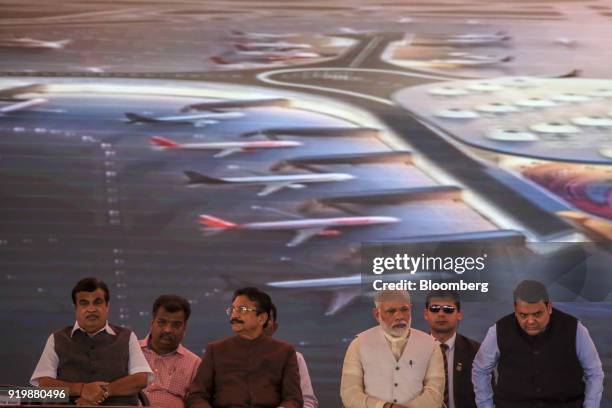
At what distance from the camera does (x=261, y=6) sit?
19.8ft

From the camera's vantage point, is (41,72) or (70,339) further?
(41,72)

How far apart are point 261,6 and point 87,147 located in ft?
3.72

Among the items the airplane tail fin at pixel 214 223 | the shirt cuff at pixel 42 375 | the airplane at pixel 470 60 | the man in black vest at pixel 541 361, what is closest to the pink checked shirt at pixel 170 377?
the shirt cuff at pixel 42 375

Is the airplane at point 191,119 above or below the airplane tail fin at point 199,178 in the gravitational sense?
above

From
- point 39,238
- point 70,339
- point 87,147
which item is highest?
point 87,147

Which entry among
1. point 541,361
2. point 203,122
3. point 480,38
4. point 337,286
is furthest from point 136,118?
point 541,361

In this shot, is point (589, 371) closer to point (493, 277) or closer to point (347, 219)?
point (493, 277)

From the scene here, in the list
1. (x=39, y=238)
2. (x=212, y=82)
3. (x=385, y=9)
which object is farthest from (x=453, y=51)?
(x=39, y=238)

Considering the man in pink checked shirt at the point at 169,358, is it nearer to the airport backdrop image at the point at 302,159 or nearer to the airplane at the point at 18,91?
the airport backdrop image at the point at 302,159

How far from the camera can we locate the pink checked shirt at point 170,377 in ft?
15.2

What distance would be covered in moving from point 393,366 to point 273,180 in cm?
167

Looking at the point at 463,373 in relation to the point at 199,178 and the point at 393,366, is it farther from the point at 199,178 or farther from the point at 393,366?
the point at 199,178

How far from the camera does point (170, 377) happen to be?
4641mm

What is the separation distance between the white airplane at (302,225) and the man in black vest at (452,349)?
103cm
